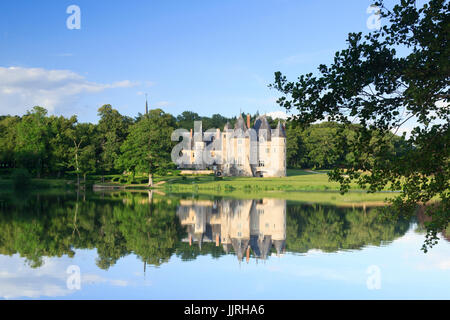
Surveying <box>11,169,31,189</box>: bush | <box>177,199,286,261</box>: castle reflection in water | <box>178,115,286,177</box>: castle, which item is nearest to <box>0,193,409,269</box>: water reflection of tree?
<box>177,199,286,261</box>: castle reflection in water

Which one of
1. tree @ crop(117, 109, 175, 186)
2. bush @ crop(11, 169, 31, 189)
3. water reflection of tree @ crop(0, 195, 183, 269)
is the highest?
tree @ crop(117, 109, 175, 186)

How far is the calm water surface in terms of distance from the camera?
36.0 ft

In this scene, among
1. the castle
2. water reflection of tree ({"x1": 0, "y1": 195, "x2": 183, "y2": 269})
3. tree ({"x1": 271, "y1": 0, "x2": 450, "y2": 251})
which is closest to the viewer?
tree ({"x1": 271, "y1": 0, "x2": 450, "y2": 251})

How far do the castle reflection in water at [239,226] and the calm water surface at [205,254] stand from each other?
0.06 m

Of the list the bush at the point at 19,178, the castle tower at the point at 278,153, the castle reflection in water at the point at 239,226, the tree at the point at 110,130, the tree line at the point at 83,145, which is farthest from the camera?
the castle tower at the point at 278,153

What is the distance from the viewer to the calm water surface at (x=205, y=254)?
11.0 metres

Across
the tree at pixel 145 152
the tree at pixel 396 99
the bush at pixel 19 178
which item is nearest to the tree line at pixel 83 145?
the tree at pixel 145 152

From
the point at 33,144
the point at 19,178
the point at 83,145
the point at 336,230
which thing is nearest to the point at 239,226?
the point at 336,230

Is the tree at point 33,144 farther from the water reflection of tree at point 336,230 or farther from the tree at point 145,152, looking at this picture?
the water reflection of tree at point 336,230

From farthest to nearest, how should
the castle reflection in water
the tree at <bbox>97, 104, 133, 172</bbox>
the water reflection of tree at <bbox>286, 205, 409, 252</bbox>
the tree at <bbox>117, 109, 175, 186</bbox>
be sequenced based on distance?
1. the tree at <bbox>97, 104, 133, 172</bbox>
2. the tree at <bbox>117, 109, 175, 186</bbox>
3. the water reflection of tree at <bbox>286, 205, 409, 252</bbox>
4. the castle reflection in water

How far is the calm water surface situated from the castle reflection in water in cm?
6

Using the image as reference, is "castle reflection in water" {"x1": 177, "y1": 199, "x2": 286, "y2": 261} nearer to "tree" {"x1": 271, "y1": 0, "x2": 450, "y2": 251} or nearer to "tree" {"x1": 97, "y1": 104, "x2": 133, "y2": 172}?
"tree" {"x1": 271, "y1": 0, "x2": 450, "y2": 251}
